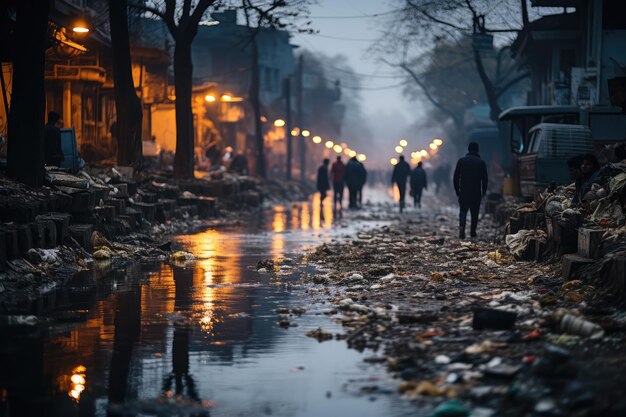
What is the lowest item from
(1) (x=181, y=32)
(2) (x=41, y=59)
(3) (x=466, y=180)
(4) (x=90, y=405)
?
(4) (x=90, y=405)

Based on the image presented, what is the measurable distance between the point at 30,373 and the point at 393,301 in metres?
4.79

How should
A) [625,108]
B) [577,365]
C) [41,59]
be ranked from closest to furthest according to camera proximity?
[577,365], [625,108], [41,59]

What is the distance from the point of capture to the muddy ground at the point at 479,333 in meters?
6.69

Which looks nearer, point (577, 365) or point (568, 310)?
point (577, 365)

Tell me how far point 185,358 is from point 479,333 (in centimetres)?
241

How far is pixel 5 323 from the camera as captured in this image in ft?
32.7

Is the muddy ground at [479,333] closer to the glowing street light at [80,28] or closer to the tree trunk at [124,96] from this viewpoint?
the glowing street light at [80,28]

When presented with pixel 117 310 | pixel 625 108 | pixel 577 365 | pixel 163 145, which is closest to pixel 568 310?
pixel 577 365

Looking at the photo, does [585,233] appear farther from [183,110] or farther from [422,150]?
[422,150]

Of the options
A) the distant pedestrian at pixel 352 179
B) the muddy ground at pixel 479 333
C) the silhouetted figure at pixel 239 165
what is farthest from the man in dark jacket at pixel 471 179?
the silhouetted figure at pixel 239 165

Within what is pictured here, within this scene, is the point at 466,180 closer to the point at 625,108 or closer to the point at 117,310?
the point at 625,108

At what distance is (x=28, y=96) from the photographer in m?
16.9

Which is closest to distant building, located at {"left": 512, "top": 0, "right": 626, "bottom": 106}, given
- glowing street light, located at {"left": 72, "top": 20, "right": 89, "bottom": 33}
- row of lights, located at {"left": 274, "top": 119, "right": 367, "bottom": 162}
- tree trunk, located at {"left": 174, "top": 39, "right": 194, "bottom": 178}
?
row of lights, located at {"left": 274, "top": 119, "right": 367, "bottom": 162}

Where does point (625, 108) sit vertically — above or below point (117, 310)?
above
